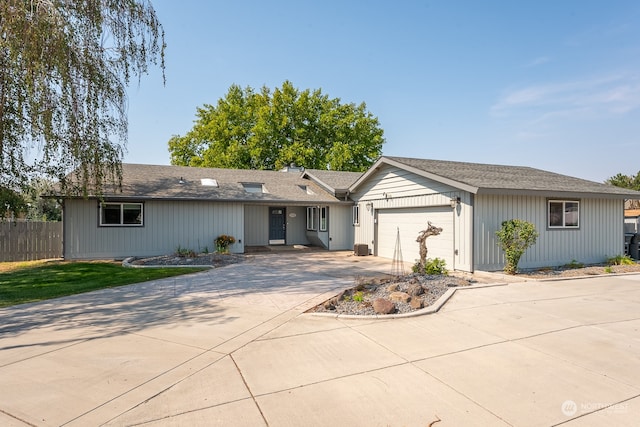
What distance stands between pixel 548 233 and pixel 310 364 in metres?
10.5

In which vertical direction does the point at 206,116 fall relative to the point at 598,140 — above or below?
above

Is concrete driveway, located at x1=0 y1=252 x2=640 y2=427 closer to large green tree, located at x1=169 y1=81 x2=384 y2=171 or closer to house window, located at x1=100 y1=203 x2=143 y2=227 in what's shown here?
house window, located at x1=100 y1=203 x2=143 y2=227

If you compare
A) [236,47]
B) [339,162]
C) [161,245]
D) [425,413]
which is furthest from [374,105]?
[425,413]

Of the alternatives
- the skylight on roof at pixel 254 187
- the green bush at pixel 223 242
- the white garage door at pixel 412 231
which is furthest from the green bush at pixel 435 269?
the skylight on roof at pixel 254 187

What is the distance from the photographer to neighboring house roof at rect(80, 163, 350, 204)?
48.0ft

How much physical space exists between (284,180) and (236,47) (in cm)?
766

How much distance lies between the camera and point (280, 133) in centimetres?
3388

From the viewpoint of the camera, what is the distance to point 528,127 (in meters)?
16.8

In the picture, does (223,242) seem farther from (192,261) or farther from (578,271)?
(578,271)

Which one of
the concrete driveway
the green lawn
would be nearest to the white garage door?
the concrete driveway

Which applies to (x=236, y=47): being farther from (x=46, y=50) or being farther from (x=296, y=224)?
(x=296, y=224)

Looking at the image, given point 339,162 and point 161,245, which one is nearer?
point 161,245

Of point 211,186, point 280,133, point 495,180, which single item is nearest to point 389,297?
point 495,180

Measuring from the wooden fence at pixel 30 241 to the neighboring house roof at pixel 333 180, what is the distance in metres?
11.4
